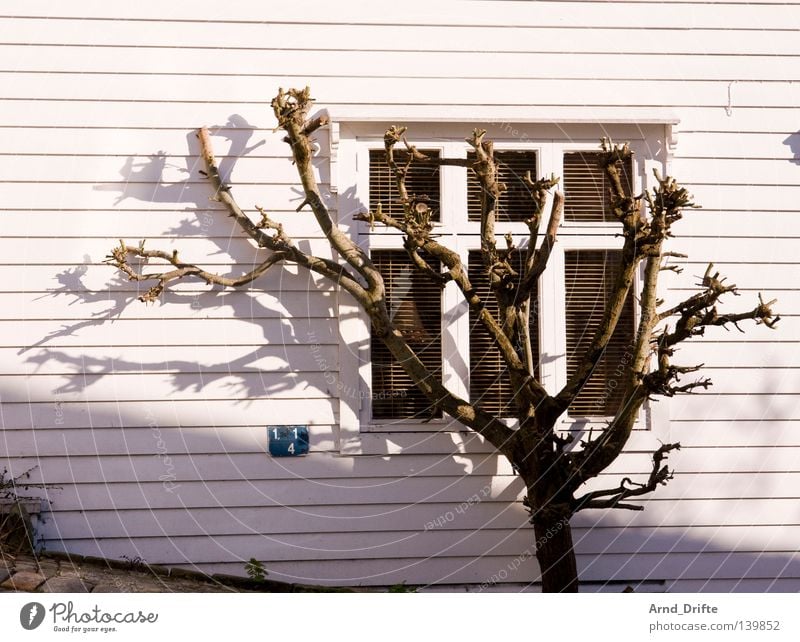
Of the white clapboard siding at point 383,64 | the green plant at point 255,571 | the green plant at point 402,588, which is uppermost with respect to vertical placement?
the white clapboard siding at point 383,64

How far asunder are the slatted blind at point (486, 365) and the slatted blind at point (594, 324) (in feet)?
0.75

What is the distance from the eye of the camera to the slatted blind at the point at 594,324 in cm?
602

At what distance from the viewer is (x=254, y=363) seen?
5.87 m

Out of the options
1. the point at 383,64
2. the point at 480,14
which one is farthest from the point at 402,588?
the point at 480,14

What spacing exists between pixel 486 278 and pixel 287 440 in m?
1.46

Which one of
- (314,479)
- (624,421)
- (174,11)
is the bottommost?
(314,479)

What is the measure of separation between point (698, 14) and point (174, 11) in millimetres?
3018

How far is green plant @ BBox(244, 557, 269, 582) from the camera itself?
5.75 m

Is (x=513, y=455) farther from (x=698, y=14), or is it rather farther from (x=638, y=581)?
(x=698, y=14)

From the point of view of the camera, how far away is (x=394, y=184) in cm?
601

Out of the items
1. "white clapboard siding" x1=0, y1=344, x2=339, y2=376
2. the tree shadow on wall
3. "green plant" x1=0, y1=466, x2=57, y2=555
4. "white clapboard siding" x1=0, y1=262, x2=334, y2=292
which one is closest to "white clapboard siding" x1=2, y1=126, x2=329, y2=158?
the tree shadow on wall

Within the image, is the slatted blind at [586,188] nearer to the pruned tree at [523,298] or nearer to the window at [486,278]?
the window at [486,278]

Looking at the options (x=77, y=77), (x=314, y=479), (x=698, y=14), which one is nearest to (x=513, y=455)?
(x=314, y=479)

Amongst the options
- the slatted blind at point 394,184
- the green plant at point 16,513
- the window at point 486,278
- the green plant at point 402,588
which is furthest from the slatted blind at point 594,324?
the green plant at point 16,513
